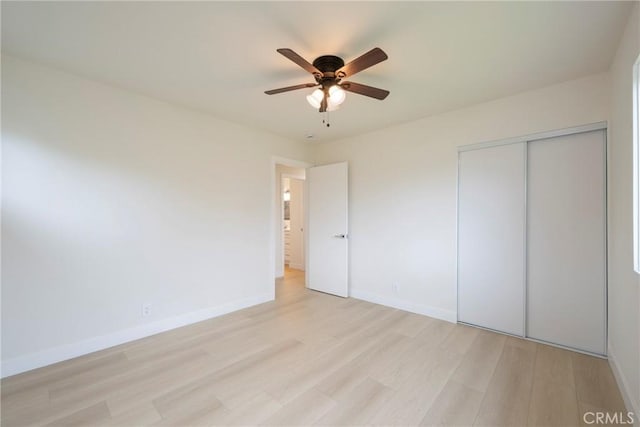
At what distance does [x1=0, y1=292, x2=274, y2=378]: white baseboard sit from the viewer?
2.17m

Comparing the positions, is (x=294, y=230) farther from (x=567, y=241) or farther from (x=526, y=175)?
(x=567, y=241)

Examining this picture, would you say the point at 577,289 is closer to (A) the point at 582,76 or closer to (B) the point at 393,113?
(A) the point at 582,76

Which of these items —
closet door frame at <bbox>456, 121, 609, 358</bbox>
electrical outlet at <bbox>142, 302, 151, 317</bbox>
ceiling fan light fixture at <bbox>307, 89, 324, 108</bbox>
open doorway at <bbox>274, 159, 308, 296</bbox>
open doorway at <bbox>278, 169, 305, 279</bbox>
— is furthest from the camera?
open doorway at <bbox>278, 169, 305, 279</bbox>

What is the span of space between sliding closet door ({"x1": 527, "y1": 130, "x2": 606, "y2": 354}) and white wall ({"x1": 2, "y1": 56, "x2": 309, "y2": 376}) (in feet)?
11.1

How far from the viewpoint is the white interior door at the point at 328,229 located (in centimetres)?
425

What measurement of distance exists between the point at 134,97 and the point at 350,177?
2.90 metres

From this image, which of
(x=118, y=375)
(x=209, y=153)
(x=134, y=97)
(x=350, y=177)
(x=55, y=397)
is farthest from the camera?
(x=350, y=177)

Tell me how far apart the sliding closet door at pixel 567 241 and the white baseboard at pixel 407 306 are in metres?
0.78

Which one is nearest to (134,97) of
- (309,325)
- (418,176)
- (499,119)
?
(309,325)

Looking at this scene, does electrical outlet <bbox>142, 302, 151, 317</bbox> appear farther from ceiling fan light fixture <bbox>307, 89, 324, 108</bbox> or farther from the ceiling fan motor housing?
the ceiling fan motor housing

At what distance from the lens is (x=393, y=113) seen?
130 inches

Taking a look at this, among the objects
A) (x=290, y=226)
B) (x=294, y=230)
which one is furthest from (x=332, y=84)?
(x=290, y=226)

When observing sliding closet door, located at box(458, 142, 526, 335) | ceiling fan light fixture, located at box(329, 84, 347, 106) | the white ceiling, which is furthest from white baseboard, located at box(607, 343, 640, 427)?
ceiling fan light fixture, located at box(329, 84, 347, 106)

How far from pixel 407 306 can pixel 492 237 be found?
54.0 inches
